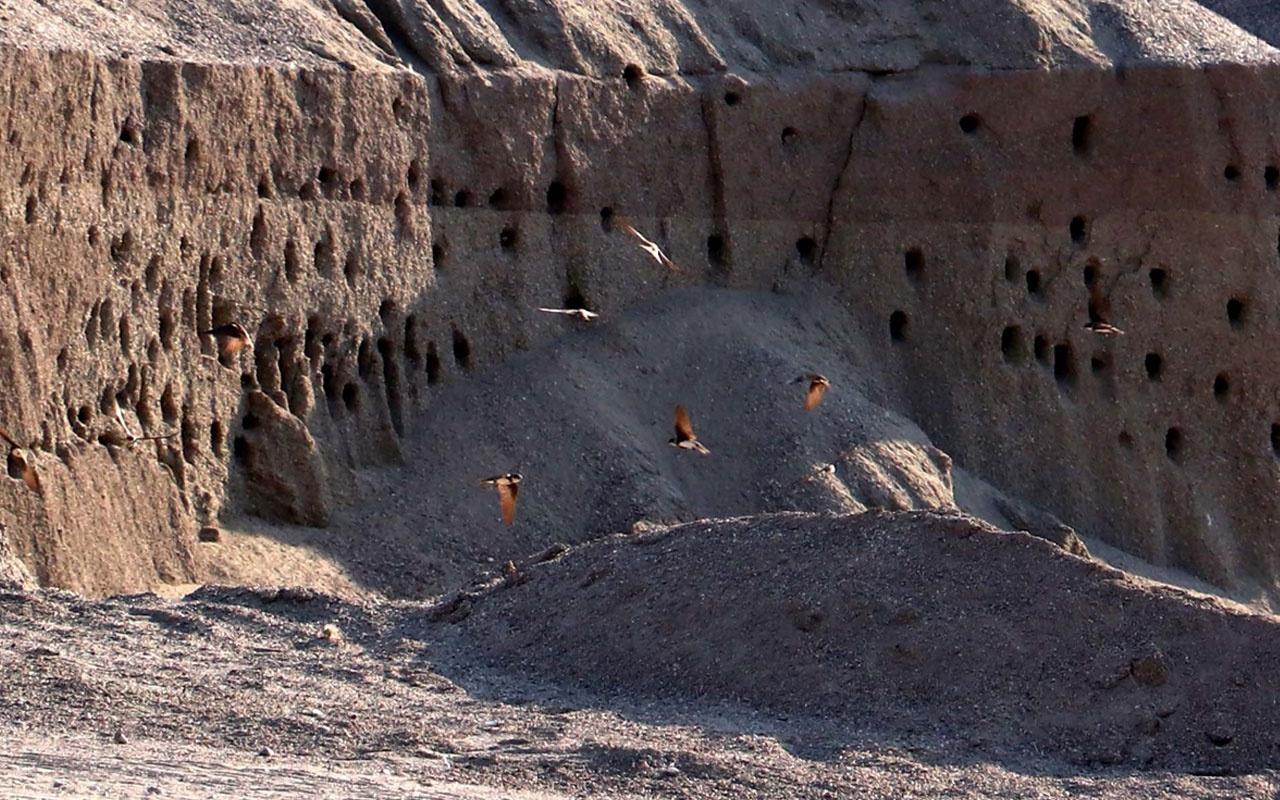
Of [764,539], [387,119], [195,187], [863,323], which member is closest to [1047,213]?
[863,323]

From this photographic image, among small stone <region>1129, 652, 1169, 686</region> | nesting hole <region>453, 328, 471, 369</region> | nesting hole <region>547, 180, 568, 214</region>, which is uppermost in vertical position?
nesting hole <region>547, 180, 568, 214</region>

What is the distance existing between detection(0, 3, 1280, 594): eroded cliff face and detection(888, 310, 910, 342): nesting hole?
0.14ft

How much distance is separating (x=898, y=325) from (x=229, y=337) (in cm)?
975

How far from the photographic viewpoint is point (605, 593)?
1705 cm

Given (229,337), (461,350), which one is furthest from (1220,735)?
(461,350)

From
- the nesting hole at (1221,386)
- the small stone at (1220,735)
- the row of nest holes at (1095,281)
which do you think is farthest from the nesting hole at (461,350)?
the small stone at (1220,735)

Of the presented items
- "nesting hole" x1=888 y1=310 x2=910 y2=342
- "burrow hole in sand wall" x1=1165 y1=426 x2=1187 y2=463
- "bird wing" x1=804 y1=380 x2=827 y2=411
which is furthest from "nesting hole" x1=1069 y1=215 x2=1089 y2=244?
"bird wing" x1=804 y1=380 x2=827 y2=411

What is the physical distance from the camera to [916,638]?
1564 cm

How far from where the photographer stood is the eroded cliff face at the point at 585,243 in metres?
21.9

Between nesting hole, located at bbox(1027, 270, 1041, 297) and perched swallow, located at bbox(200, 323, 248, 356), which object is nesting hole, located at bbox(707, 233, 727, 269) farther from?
perched swallow, located at bbox(200, 323, 248, 356)

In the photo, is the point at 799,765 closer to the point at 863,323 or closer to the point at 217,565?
the point at 217,565

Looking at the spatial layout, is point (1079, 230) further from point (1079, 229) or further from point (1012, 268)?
point (1012, 268)

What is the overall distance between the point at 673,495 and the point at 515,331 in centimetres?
240

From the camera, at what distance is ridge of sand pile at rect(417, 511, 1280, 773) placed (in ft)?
48.5
